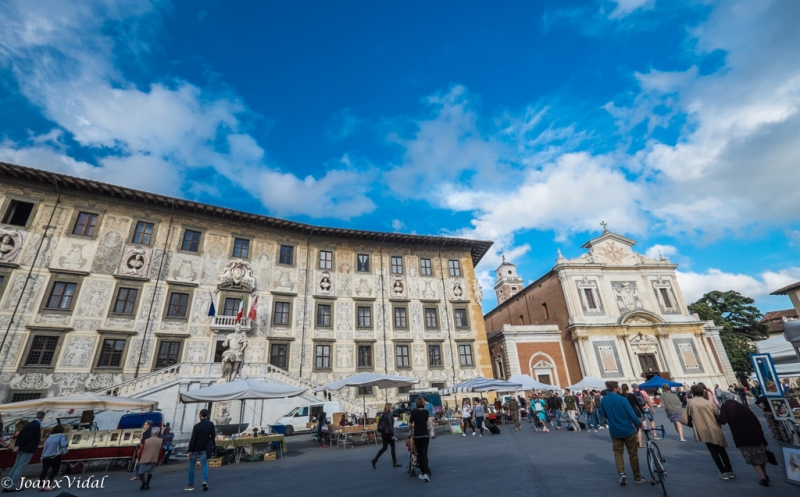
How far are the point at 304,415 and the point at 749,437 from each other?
1869 cm

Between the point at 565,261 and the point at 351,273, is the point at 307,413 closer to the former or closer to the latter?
the point at 351,273

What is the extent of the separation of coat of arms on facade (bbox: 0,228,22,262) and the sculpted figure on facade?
36.9ft

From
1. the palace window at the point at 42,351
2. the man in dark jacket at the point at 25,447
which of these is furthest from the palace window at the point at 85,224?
the man in dark jacket at the point at 25,447

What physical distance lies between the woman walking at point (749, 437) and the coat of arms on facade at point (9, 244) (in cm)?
2847

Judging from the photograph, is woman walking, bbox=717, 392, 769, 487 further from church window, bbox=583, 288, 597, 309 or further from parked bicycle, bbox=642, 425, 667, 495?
church window, bbox=583, 288, 597, 309

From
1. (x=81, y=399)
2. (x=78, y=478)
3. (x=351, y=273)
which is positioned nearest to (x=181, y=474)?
(x=78, y=478)

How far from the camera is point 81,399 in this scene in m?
12.6

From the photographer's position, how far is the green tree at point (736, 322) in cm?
3946

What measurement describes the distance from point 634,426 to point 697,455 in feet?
13.3

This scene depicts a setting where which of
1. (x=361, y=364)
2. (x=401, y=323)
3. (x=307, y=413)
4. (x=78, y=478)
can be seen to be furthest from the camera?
(x=401, y=323)

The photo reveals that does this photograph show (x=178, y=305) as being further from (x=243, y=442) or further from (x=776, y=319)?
(x=776, y=319)

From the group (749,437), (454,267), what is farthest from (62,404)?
(454,267)

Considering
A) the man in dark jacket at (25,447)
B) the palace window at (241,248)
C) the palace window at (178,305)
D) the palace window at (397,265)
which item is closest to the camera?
the man in dark jacket at (25,447)

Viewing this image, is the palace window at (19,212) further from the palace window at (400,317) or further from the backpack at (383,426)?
the backpack at (383,426)
